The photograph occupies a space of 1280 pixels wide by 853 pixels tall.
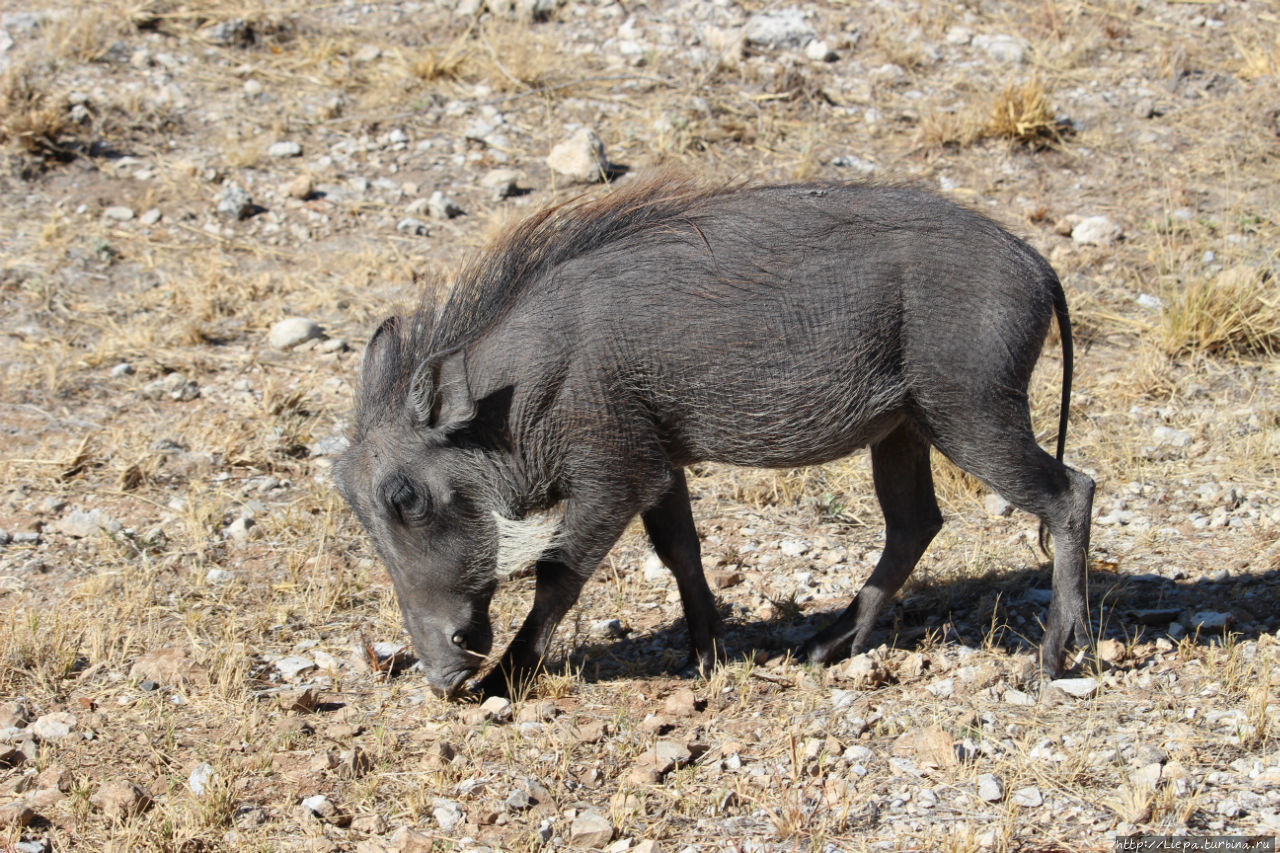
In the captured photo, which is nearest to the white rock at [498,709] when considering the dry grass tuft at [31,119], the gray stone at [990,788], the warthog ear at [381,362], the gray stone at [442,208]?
the warthog ear at [381,362]

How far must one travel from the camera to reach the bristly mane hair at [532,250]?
3.95 metres

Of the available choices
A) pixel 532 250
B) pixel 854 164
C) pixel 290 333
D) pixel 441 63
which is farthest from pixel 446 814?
pixel 441 63

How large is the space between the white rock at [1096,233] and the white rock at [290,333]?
13.8 feet

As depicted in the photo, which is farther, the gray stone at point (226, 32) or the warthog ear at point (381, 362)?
the gray stone at point (226, 32)

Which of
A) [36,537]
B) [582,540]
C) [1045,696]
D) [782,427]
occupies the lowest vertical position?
[36,537]

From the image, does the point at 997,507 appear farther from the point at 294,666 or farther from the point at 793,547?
the point at 294,666

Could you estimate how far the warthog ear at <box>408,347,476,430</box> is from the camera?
146 inches

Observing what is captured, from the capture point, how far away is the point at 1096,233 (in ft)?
22.9

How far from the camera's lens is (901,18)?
8.78 metres

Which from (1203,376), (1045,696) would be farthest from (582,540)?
(1203,376)

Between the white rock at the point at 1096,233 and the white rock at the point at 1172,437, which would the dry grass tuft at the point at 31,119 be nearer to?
the white rock at the point at 1096,233

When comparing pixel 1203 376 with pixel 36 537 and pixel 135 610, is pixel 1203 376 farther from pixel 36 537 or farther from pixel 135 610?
pixel 36 537

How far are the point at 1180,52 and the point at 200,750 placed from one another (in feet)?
24.8

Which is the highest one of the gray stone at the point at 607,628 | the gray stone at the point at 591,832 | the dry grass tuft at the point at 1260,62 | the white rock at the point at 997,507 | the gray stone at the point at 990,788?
the dry grass tuft at the point at 1260,62
